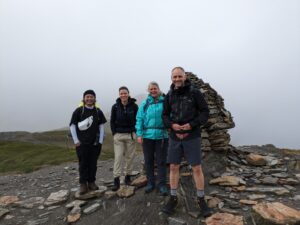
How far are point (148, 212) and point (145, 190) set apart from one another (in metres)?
1.09

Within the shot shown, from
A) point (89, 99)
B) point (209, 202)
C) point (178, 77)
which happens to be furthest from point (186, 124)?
point (89, 99)

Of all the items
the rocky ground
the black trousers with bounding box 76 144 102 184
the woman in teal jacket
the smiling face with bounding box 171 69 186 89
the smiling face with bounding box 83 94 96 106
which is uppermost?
the smiling face with bounding box 171 69 186 89

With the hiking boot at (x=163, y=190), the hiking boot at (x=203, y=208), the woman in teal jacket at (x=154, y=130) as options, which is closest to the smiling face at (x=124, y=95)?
the woman in teal jacket at (x=154, y=130)

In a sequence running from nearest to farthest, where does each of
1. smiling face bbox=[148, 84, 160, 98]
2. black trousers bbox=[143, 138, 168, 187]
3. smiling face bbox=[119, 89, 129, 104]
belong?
smiling face bbox=[148, 84, 160, 98], black trousers bbox=[143, 138, 168, 187], smiling face bbox=[119, 89, 129, 104]

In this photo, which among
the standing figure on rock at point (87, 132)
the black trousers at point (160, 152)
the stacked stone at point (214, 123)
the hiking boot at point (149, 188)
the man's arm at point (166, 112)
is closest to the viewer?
the man's arm at point (166, 112)

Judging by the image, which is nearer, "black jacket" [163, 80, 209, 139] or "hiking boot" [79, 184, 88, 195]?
"black jacket" [163, 80, 209, 139]

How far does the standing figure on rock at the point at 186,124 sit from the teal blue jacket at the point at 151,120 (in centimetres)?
103

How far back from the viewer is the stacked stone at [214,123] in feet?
41.0

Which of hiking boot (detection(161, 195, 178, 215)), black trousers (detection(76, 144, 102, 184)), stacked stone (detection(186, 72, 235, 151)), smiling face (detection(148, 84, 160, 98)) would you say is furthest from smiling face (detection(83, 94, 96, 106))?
stacked stone (detection(186, 72, 235, 151))

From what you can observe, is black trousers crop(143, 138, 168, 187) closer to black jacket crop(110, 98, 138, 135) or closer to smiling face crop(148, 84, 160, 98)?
black jacket crop(110, 98, 138, 135)

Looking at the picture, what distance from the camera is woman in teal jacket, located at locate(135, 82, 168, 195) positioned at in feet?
29.2

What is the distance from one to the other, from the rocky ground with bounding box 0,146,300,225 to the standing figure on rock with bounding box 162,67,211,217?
3.10ft

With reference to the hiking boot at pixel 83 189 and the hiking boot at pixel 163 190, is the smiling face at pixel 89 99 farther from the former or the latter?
the hiking boot at pixel 163 190

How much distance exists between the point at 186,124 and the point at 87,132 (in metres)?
4.28
